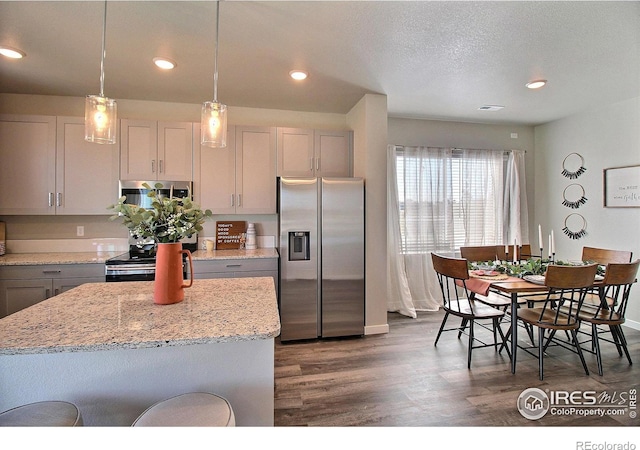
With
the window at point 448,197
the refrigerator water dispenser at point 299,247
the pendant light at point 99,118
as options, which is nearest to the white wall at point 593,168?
the window at point 448,197

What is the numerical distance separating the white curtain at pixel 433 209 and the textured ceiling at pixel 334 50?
910 millimetres

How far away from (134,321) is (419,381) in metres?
2.10

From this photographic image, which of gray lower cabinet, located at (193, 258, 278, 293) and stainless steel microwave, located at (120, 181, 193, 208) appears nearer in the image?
gray lower cabinet, located at (193, 258, 278, 293)

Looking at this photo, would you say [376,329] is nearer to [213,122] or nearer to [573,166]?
[213,122]

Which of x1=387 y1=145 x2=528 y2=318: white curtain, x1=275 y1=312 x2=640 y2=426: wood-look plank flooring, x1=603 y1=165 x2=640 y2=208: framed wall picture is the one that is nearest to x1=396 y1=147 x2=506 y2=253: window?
x1=387 y1=145 x2=528 y2=318: white curtain

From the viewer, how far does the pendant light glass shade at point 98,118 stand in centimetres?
165

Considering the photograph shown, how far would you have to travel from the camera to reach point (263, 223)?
386 centimetres

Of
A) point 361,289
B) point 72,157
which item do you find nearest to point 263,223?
point 361,289

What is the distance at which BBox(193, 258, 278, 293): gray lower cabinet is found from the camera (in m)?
3.10

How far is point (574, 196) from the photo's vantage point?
13.8 ft

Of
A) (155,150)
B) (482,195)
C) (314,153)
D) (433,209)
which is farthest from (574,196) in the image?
(155,150)

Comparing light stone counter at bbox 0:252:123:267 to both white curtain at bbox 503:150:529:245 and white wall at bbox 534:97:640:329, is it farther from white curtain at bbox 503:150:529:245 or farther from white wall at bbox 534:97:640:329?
white wall at bbox 534:97:640:329

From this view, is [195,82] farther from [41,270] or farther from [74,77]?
[41,270]

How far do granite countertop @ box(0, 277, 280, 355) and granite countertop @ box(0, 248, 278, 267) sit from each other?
135 cm
